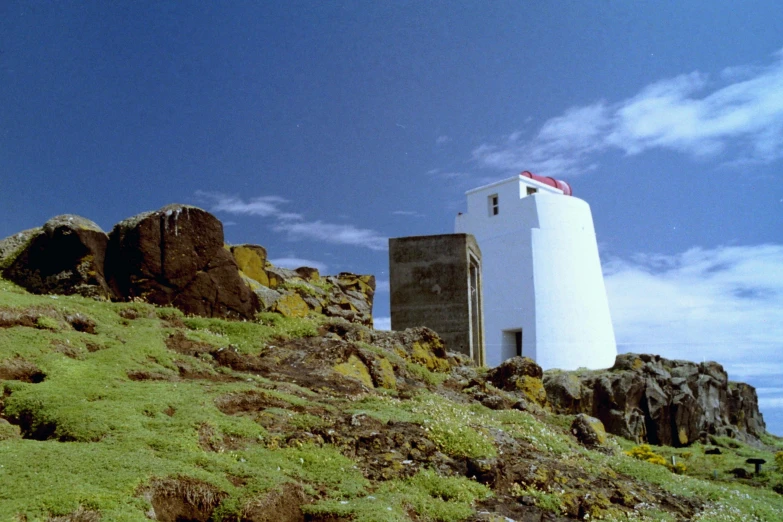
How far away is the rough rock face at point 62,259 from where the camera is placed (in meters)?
16.3

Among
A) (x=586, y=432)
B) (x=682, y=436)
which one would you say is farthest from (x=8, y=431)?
(x=682, y=436)

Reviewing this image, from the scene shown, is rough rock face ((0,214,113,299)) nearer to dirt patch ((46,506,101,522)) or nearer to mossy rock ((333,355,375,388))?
mossy rock ((333,355,375,388))

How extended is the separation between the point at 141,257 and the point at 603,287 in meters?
32.5

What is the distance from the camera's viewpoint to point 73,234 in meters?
16.6

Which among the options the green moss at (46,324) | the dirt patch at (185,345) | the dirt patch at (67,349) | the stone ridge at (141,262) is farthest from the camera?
the stone ridge at (141,262)

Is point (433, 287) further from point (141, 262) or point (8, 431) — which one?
point (8, 431)

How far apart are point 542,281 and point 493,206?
6.19 m

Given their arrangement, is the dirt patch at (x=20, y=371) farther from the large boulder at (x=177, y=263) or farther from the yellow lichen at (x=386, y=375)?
the yellow lichen at (x=386, y=375)

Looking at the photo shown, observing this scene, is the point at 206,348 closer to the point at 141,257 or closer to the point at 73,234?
the point at 141,257

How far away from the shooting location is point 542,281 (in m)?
40.7

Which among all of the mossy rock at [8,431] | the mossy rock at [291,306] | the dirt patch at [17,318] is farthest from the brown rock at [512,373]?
the mossy rock at [8,431]

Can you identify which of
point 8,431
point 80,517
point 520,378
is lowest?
point 80,517

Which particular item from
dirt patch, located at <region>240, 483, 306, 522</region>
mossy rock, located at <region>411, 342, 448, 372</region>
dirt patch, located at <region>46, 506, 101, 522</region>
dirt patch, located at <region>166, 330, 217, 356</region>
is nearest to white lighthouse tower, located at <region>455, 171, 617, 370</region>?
mossy rock, located at <region>411, 342, 448, 372</region>

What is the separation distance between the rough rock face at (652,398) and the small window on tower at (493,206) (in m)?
12.6
